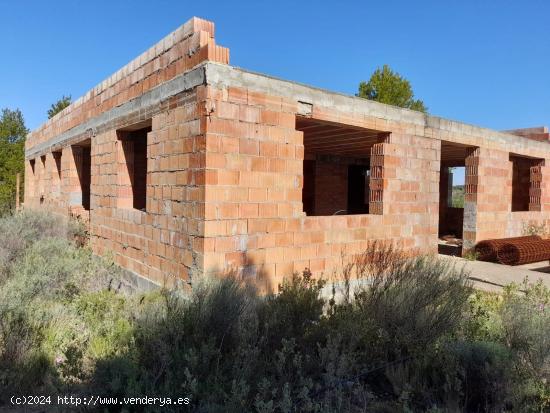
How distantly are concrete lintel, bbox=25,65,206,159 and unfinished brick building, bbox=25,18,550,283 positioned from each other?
0.09 ft

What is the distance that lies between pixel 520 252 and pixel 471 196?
161 cm

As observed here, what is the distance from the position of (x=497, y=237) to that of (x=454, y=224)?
5.96 m

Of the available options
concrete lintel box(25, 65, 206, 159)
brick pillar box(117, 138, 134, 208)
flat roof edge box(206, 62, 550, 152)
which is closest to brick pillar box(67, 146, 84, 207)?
concrete lintel box(25, 65, 206, 159)

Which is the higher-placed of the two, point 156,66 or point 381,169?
point 156,66

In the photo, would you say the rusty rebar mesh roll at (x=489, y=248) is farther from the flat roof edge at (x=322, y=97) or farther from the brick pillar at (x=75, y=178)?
the brick pillar at (x=75, y=178)

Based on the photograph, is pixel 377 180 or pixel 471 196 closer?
pixel 377 180

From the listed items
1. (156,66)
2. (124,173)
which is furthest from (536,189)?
(124,173)

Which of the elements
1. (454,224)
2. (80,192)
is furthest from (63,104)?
(454,224)

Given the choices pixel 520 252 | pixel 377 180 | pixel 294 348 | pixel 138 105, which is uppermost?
pixel 138 105

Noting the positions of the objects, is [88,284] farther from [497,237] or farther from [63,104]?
[63,104]

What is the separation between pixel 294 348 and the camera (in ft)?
13.0

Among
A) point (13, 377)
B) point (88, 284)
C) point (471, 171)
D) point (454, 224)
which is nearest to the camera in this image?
point (13, 377)

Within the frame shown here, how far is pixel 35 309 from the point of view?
433 cm

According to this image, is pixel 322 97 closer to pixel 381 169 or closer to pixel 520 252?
pixel 381 169
